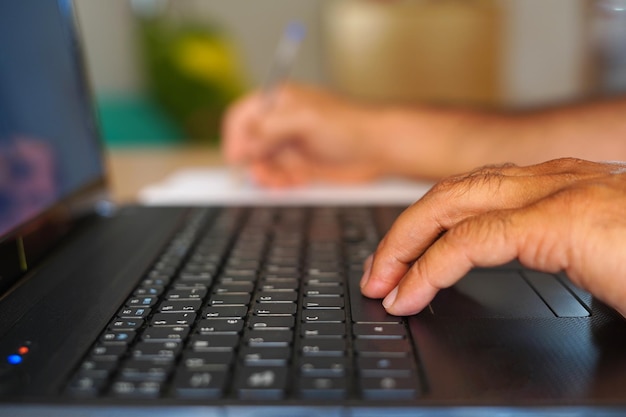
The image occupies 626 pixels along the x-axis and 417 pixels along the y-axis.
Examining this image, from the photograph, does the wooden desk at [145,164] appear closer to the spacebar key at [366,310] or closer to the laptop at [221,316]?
the laptop at [221,316]

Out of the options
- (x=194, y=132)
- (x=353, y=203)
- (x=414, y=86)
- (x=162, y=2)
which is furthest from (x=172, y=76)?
(x=353, y=203)

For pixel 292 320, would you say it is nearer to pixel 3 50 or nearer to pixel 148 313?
pixel 148 313

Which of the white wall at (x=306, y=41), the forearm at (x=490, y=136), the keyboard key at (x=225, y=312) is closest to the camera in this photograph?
the keyboard key at (x=225, y=312)

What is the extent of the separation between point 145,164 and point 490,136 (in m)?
0.57

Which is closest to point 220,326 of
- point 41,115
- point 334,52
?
point 41,115

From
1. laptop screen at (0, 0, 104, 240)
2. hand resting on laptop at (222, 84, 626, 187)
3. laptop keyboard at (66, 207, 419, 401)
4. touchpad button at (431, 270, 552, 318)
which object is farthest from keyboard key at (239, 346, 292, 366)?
hand resting on laptop at (222, 84, 626, 187)

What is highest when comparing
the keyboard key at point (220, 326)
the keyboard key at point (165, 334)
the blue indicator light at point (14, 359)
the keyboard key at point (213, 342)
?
the blue indicator light at point (14, 359)

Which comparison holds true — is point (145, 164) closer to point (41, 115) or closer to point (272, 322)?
point (41, 115)

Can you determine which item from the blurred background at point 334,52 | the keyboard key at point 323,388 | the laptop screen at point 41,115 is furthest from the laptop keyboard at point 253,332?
the blurred background at point 334,52

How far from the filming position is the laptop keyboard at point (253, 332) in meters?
0.35

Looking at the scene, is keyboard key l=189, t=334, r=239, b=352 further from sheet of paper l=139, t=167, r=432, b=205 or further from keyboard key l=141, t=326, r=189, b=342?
sheet of paper l=139, t=167, r=432, b=205

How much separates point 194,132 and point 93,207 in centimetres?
94

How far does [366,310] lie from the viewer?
0.45 metres

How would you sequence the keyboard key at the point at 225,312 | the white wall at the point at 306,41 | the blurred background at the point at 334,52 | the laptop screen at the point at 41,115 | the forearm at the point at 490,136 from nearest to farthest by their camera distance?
1. the keyboard key at the point at 225,312
2. the laptop screen at the point at 41,115
3. the forearm at the point at 490,136
4. the blurred background at the point at 334,52
5. the white wall at the point at 306,41
